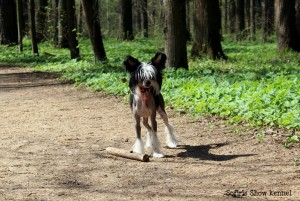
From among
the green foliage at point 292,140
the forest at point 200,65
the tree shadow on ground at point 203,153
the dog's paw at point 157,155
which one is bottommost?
the tree shadow on ground at point 203,153

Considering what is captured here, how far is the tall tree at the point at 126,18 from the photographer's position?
33188 mm

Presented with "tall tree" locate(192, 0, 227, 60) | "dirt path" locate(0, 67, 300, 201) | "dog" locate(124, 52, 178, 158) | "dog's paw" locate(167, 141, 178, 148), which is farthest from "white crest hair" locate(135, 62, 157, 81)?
"tall tree" locate(192, 0, 227, 60)

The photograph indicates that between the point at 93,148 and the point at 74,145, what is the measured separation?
16.4 inches

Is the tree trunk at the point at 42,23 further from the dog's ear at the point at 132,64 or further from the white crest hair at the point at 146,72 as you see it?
the white crest hair at the point at 146,72

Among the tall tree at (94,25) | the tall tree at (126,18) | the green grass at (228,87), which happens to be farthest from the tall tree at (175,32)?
the tall tree at (126,18)

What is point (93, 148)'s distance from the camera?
7602 mm

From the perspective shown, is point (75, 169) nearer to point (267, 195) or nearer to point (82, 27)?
point (267, 195)

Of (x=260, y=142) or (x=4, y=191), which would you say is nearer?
(x=4, y=191)

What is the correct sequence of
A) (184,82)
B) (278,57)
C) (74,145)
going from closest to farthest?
(74,145)
(184,82)
(278,57)

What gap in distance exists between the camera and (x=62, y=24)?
85.0 ft

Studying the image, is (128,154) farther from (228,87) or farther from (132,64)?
(228,87)

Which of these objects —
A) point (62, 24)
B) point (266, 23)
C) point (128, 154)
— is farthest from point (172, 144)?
point (266, 23)

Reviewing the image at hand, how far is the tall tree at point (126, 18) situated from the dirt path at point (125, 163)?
2326 cm

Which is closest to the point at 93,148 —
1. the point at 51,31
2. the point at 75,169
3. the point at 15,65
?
the point at 75,169
